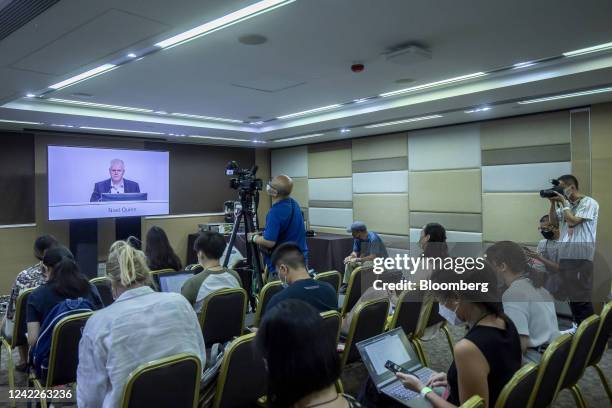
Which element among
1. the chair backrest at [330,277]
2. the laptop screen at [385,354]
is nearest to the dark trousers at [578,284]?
the chair backrest at [330,277]

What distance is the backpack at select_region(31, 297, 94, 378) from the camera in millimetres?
2297

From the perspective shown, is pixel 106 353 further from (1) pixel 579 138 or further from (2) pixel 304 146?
(2) pixel 304 146

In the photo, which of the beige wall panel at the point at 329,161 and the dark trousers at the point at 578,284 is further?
the beige wall panel at the point at 329,161

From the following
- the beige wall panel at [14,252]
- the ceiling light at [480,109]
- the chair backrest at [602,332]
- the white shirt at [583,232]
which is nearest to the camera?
the chair backrest at [602,332]

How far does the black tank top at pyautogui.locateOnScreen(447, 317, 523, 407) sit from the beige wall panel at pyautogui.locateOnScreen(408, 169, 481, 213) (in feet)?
14.5

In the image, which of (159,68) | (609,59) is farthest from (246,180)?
(609,59)

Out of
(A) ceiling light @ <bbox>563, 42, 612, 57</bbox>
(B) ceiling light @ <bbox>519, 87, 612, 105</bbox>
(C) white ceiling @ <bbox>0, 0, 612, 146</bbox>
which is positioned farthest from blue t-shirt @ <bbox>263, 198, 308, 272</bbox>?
(B) ceiling light @ <bbox>519, 87, 612, 105</bbox>

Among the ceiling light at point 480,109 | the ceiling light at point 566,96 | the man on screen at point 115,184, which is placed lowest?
the man on screen at point 115,184

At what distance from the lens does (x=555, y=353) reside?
1.74 metres

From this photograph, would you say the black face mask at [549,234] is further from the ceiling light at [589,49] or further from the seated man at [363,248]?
the ceiling light at [589,49]

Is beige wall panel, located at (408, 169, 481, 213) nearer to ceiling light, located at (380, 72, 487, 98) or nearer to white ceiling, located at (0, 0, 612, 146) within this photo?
white ceiling, located at (0, 0, 612, 146)

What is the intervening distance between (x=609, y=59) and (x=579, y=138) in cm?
167

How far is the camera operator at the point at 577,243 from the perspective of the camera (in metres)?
3.96

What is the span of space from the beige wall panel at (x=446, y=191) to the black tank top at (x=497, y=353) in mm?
4426
